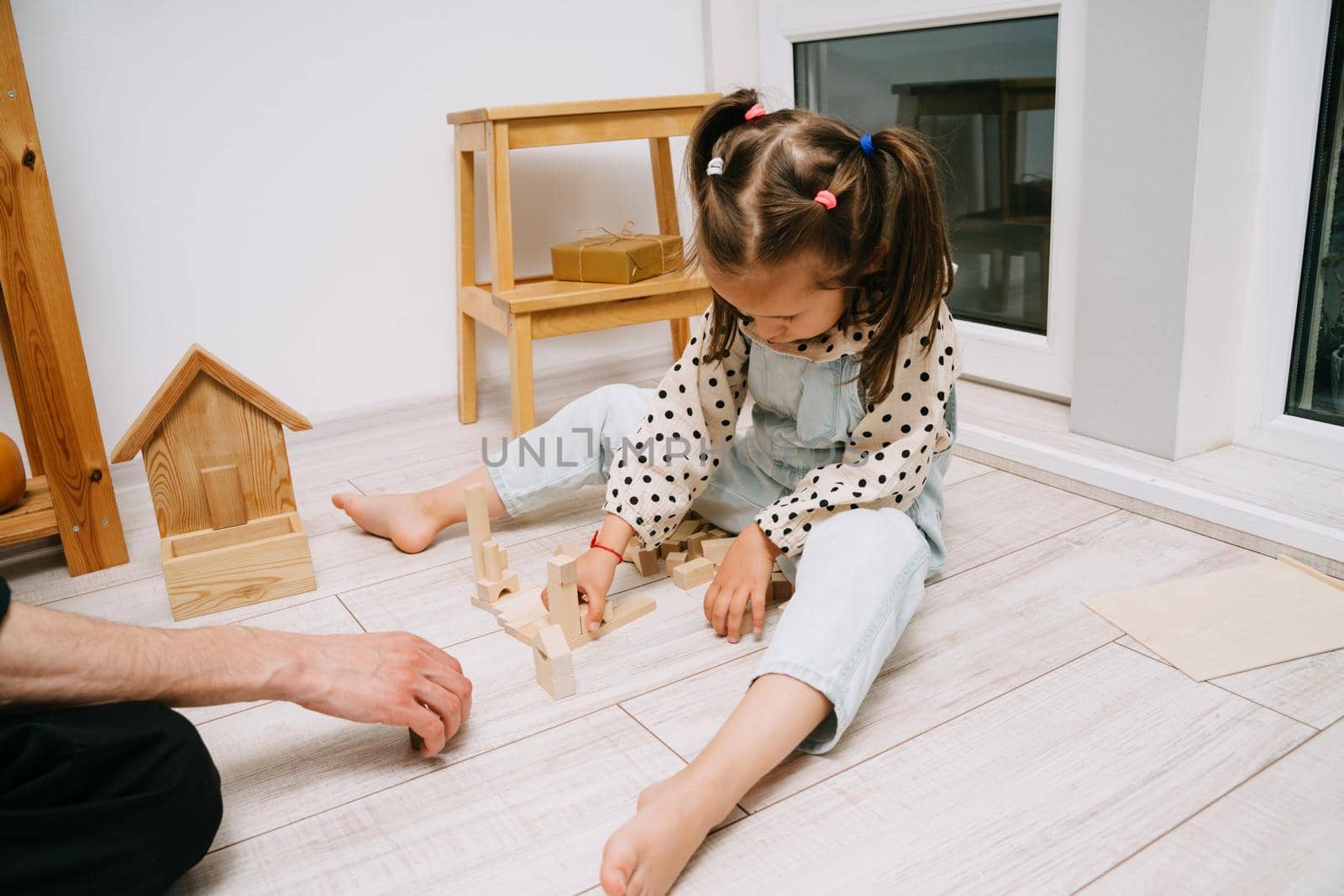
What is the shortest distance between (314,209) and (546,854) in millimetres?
Result: 1268

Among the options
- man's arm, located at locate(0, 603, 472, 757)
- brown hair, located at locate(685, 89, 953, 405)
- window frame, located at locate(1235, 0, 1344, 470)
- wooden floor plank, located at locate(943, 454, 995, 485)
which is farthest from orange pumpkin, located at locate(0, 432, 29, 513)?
window frame, located at locate(1235, 0, 1344, 470)

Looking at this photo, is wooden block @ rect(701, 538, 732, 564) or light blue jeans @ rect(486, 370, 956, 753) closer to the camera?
light blue jeans @ rect(486, 370, 956, 753)

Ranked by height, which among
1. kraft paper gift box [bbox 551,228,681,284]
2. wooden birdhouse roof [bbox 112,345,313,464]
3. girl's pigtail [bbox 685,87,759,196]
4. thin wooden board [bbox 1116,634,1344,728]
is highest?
girl's pigtail [bbox 685,87,759,196]

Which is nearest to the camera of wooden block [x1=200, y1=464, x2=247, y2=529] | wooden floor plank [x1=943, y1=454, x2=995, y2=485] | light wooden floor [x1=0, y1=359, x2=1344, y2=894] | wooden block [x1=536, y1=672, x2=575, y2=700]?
light wooden floor [x1=0, y1=359, x2=1344, y2=894]

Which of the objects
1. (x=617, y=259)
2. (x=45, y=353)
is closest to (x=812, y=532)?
(x=617, y=259)

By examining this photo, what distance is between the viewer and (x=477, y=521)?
3.73 ft

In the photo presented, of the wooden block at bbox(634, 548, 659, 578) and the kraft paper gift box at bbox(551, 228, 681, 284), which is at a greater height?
the kraft paper gift box at bbox(551, 228, 681, 284)

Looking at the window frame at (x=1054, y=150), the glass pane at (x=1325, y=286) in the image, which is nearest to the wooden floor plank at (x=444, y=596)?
the window frame at (x=1054, y=150)

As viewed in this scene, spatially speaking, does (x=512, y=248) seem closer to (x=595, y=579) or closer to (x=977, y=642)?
(x=595, y=579)

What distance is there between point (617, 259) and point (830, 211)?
0.78 metres

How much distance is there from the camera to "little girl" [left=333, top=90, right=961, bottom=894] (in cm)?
82

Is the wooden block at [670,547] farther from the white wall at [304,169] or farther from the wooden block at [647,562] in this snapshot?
the white wall at [304,169]

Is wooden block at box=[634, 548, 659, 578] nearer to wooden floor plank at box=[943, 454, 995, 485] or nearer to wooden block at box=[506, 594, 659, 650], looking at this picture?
wooden block at box=[506, 594, 659, 650]

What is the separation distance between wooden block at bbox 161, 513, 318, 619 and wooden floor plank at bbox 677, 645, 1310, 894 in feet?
2.14
